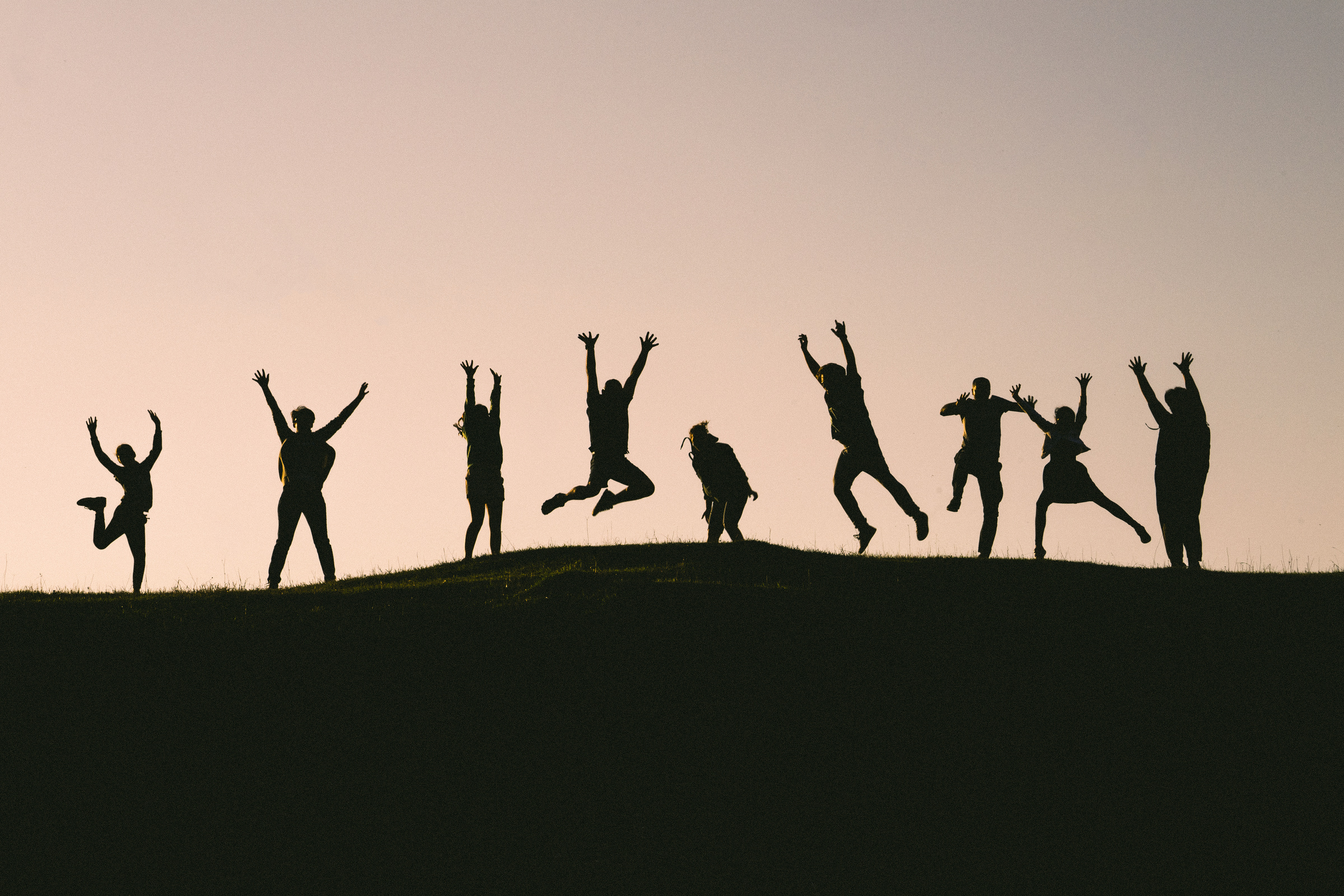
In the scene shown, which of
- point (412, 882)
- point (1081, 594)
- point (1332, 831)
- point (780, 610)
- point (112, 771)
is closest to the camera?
point (412, 882)

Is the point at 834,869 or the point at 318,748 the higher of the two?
the point at 318,748

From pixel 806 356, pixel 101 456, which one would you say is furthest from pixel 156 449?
pixel 806 356

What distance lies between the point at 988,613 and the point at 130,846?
10.1 m

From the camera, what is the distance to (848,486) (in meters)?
19.9

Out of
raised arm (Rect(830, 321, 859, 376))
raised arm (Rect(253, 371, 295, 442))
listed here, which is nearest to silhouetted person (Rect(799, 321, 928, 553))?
raised arm (Rect(830, 321, 859, 376))

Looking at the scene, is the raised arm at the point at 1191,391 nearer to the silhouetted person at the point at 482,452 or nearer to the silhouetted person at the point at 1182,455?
the silhouetted person at the point at 1182,455

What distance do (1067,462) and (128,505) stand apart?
15.6 meters

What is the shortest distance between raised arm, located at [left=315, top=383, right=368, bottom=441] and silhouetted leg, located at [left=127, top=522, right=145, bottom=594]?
4320 millimetres

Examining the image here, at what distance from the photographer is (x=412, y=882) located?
1054cm

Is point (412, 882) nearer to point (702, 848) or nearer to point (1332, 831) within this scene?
point (702, 848)

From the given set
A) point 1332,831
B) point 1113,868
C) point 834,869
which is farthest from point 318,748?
point 1332,831

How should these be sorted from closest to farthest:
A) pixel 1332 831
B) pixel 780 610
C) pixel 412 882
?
pixel 412 882 < pixel 1332 831 < pixel 780 610

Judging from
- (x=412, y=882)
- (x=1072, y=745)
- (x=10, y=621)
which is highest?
(x=10, y=621)

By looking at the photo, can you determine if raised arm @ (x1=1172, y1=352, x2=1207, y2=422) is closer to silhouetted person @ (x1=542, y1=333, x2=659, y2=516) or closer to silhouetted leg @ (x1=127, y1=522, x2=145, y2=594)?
silhouetted person @ (x1=542, y1=333, x2=659, y2=516)
